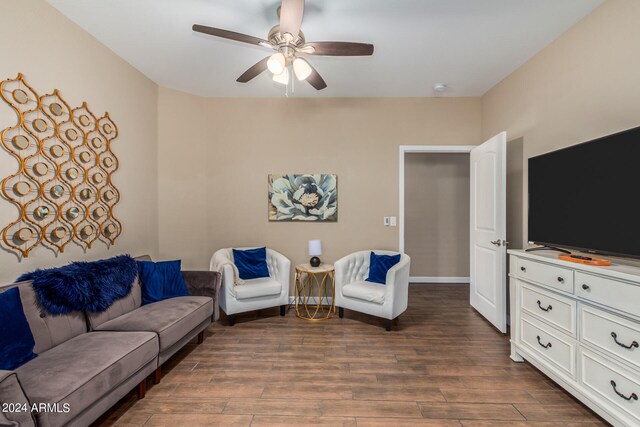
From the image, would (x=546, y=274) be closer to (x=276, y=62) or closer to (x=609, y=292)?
(x=609, y=292)

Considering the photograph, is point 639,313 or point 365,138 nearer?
point 639,313

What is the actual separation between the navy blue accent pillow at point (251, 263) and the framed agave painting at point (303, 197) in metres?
0.57

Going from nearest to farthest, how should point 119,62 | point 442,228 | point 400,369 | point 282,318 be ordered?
point 400,369 → point 119,62 → point 282,318 → point 442,228

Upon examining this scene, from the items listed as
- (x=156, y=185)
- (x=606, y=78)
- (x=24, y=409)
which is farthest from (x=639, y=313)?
(x=156, y=185)

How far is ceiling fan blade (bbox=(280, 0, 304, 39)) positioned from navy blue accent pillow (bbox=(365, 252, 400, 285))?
2.52 metres

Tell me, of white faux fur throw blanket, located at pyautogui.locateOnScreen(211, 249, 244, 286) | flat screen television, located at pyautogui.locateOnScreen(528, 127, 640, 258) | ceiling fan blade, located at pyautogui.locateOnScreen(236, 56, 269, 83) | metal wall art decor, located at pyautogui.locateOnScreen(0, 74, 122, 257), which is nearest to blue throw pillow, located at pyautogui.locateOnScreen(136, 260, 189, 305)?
white faux fur throw blanket, located at pyautogui.locateOnScreen(211, 249, 244, 286)

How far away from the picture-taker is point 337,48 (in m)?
2.20

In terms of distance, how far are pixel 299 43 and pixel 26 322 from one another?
246cm

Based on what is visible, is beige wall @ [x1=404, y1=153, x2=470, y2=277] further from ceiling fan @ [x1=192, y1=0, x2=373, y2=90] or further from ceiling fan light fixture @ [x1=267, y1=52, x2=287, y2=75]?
ceiling fan light fixture @ [x1=267, y1=52, x2=287, y2=75]

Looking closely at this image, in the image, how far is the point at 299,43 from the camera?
2211mm

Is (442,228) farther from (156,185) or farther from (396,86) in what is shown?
(156,185)

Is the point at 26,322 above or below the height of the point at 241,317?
above

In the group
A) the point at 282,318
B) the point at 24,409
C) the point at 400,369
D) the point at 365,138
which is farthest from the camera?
the point at 365,138

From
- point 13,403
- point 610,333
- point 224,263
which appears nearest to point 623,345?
point 610,333
